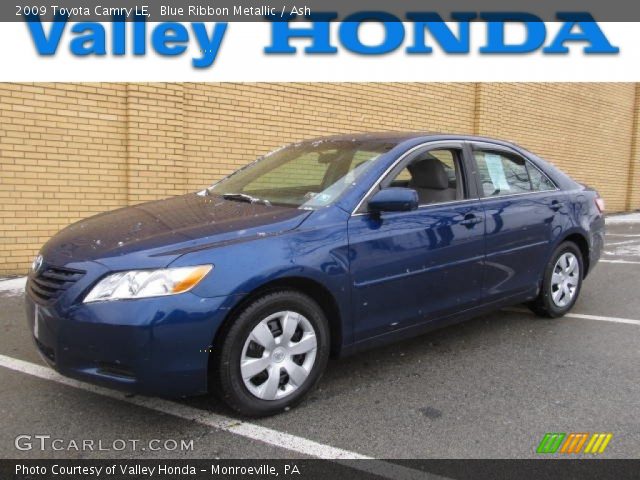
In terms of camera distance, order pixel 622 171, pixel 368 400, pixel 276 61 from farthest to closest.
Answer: pixel 622 171, pixel 276 61, pixel 368 400

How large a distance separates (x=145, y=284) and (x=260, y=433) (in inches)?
38.4

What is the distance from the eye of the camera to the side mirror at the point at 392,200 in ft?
11.2

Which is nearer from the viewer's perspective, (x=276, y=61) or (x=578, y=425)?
(x=578, y=425)

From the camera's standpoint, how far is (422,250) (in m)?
3.67

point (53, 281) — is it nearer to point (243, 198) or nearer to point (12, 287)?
point (243, 198)

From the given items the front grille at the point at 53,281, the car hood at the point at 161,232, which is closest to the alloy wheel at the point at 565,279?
the car hood at the point at 161,232

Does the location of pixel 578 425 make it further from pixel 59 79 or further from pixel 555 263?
pixel 59 79

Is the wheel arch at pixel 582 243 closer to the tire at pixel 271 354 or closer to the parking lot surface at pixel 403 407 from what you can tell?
the parking lot surface at pixel 403 407

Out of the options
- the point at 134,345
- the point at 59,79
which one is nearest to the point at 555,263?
the point at 134,345

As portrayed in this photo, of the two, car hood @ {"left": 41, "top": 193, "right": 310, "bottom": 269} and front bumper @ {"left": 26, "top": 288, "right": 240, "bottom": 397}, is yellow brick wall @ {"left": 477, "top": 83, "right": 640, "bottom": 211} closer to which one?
car hood @ {"left": 41, "top": 193, "right": 310, "bottom": 269}

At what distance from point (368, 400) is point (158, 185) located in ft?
14.5

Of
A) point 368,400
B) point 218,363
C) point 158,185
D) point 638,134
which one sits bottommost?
point 368,400

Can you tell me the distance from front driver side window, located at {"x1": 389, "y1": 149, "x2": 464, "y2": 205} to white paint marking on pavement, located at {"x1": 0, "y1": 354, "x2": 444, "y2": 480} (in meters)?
1.88

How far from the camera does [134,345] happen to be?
270 centimetres
